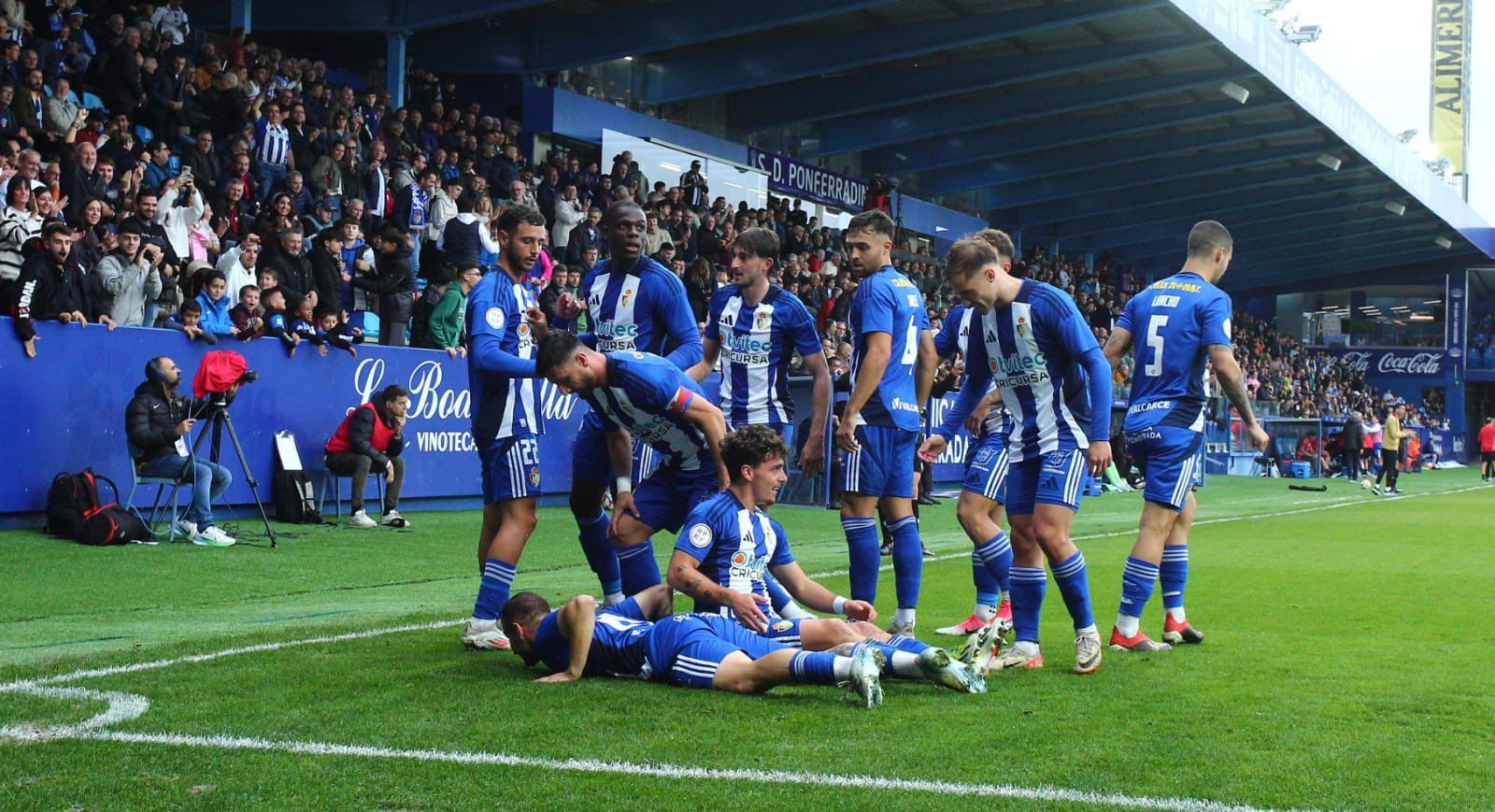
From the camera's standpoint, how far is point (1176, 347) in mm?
7492

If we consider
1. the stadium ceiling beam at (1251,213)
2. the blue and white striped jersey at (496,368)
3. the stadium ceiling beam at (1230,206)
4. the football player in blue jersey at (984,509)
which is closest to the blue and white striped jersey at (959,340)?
the football player in blue jersey at (984,509)

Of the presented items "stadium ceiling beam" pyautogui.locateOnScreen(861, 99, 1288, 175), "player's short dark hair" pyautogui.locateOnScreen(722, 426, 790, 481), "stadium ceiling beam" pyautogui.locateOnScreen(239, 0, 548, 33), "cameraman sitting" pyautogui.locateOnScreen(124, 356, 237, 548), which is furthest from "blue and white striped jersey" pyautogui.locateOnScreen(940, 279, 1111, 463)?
"stadium ceiling beam" pyautogui.locateOnScreen(861, 99, 1288, 175)

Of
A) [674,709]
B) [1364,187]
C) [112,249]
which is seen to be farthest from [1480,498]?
[674,709]

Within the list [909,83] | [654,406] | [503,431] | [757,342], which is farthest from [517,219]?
[909,83]

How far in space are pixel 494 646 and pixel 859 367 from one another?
A: 7.47 ft

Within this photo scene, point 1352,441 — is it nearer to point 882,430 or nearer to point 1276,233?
point 1276,233

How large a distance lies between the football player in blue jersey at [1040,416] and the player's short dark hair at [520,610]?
2.03 m

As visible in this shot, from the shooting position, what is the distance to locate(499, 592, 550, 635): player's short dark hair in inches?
237

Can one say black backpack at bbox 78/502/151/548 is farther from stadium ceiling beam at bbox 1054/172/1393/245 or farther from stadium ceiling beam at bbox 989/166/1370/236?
stadium ceiling beam at bbox 1054/172/1393/245

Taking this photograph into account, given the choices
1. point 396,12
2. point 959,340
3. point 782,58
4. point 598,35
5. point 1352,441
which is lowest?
point 1352,441

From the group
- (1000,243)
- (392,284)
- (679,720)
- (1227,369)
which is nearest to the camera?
(679,720)

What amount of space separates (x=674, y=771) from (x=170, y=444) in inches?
361

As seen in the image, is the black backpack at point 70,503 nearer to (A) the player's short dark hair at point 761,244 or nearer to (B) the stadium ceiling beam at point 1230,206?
(A) the player's short dark hair at point 761,244

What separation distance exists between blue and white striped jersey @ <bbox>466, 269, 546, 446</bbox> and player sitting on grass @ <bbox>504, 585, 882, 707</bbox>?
1011 mm
